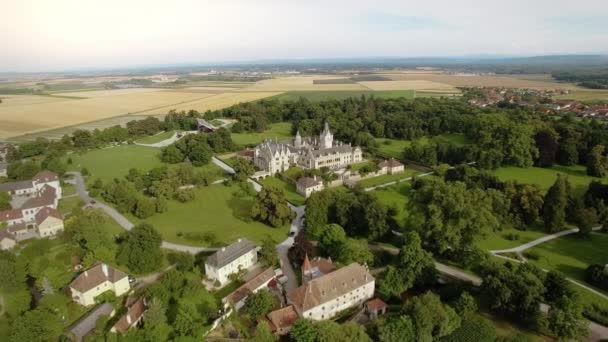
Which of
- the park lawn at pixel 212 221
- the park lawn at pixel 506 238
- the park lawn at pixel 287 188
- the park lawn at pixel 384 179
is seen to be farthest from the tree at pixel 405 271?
the park lawn at pixel 384 179

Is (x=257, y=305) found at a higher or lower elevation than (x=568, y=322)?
lower

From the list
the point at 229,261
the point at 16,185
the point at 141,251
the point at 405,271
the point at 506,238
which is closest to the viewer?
the point at 405,271

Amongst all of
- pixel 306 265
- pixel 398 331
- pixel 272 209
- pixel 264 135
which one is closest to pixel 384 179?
pixel 272 209

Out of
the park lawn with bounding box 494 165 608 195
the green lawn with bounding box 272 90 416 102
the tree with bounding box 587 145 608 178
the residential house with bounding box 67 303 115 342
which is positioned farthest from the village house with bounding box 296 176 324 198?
the green lawn with bounding box 272 90 416 102

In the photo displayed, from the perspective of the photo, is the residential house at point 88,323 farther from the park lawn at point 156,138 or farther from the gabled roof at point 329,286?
the park lawn at point 156,138

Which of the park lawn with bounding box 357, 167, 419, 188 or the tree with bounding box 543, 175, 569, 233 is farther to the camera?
the park lawn with bounding box 357, 167, 419, 188

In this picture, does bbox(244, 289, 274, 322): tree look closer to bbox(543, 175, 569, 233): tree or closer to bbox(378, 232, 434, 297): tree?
bbox(378, 232, 434, 297): tree

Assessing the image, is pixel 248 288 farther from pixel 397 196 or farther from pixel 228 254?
pixel 397 196
